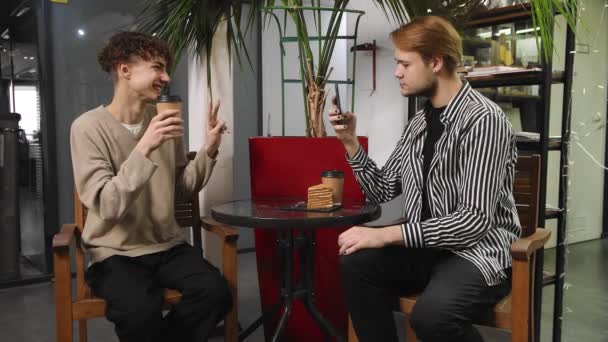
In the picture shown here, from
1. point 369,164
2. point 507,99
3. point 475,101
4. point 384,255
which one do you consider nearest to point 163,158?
point 369,164

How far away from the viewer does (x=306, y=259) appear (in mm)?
2020

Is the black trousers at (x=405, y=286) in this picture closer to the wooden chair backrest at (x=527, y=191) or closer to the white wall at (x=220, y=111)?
the wooden chair backrest at (x=527, y=191)

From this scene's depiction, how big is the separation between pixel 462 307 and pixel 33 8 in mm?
2958

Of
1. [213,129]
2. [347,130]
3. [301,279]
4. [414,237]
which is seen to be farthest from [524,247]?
[213,129]

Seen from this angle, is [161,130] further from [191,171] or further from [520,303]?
[520,303]

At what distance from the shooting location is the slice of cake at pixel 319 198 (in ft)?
5.73

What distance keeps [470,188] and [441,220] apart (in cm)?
12

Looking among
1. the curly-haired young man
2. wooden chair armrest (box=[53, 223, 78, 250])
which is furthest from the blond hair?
wooden chair armrest (box=[53, 223, 78, 250])

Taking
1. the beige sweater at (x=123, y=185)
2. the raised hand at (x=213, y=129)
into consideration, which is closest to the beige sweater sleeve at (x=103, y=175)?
the beige sweater at (x=123, y=185)

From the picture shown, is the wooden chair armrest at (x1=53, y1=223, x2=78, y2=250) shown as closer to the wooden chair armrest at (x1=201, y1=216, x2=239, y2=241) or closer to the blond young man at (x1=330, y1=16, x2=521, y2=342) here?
the wooden chair armrest at (x1=201, y1=216, x2=239, y2=241)

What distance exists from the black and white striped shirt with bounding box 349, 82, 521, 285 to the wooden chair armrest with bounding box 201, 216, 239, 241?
588mm

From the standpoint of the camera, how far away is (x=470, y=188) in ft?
4.83

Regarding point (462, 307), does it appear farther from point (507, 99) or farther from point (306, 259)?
point (507, 99)

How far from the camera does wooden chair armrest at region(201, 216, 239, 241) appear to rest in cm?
185
